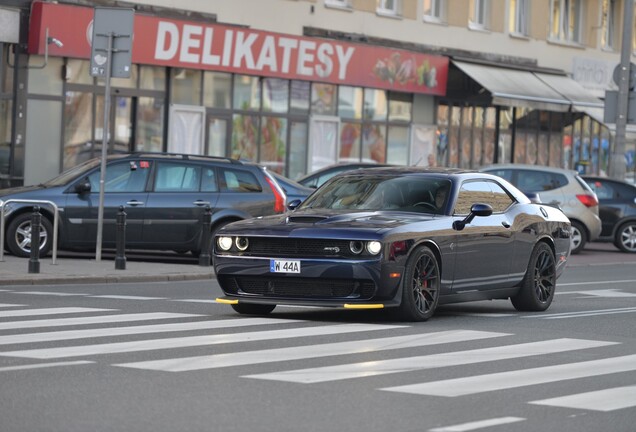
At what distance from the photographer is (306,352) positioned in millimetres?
11547

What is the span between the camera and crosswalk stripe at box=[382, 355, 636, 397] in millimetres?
9711

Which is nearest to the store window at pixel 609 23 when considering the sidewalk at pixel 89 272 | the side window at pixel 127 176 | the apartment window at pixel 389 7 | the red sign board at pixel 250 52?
the red sign board at pixel 250 52

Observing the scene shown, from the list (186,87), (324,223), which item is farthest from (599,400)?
(186,87)

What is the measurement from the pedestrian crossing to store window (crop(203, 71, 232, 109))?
867 inches

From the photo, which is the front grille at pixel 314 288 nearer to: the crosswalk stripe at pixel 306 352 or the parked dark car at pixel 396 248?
the parked dark car at pixel 396 248

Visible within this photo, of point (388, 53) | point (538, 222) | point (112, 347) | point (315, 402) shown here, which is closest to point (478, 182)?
point (538, 222)

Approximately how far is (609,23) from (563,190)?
23.3 meters

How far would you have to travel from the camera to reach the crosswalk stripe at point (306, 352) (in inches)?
417

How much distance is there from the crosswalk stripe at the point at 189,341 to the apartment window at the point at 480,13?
32.8 metres

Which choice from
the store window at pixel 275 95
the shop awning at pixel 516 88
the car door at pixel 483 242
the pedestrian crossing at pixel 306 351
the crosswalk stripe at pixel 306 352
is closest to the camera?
the pedestrian crossing at pixel 306 351

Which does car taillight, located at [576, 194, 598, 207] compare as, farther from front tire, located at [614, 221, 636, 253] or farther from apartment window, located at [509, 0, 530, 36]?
apartment window, located at [509, 0, 530, 36]

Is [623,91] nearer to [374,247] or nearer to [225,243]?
[225,243]

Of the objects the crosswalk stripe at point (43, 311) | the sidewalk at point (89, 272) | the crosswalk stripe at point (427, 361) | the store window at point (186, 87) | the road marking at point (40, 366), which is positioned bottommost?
the sidewalk at point (89, 272)

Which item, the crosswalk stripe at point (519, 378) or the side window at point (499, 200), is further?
the side window at point (499, 200)
